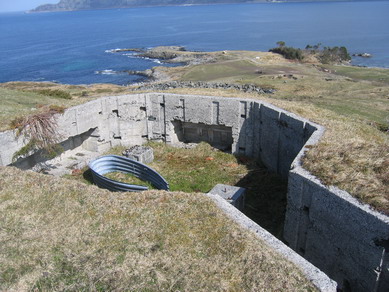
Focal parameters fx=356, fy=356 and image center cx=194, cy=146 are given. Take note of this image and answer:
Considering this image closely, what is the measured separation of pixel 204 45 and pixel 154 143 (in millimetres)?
81621

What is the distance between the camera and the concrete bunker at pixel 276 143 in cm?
817

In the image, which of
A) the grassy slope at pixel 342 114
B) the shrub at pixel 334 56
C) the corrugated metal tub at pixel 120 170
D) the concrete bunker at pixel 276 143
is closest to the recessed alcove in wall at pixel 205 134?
the concrete bunker at pixel 276 143

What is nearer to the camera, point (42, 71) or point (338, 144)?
point (338, 144)

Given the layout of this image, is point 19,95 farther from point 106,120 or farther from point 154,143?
point 154,143

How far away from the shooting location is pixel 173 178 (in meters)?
16.1

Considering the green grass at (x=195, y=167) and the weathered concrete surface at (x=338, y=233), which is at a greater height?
the weathered concrete surface at (x=338, y=233)

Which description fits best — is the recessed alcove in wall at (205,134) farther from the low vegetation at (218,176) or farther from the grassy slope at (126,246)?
the grassy slope at (126,246)

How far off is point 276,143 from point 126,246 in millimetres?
9836

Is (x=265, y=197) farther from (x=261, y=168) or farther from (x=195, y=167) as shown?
(x=195, y=167)

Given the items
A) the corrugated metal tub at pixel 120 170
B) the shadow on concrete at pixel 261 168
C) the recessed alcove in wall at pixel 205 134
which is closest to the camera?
the shadow on concrete at pixel 261 168

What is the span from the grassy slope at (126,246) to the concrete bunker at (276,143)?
7.62 feet

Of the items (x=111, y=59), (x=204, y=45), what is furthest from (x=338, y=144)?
(x=204, y=45)

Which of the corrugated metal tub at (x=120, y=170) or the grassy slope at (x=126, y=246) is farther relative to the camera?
the corrugated metal tub at (x=120, y=170)

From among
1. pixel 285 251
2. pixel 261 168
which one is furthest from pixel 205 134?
pixel 285 251
